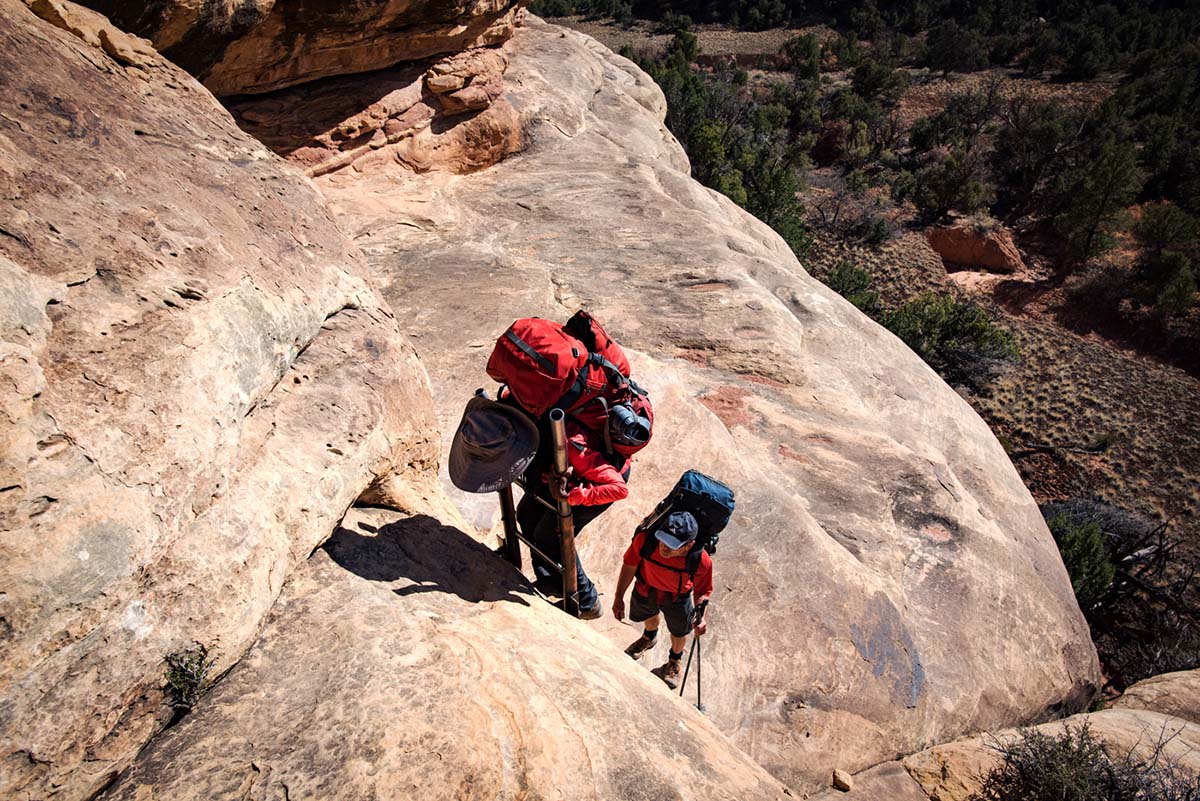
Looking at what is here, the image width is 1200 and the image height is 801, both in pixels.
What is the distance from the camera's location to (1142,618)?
14805mm

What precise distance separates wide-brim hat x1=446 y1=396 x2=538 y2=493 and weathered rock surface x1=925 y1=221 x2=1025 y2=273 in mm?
36044

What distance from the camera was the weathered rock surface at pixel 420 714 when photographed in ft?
7.36

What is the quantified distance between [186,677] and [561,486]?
6.05ft

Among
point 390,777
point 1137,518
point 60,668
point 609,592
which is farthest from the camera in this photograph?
point 1137,518

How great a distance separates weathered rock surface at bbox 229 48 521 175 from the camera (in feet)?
29.6

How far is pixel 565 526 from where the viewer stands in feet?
12.4

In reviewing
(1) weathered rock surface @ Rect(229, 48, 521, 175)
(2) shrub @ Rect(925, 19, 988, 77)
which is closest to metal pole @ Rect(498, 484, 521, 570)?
(1) weathered rock surface @ Rect(229, 48, 521, 175)

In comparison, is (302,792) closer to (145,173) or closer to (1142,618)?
(145,173)

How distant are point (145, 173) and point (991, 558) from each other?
23.9ft

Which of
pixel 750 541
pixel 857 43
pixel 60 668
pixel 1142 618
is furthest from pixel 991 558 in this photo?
pixel 857 43

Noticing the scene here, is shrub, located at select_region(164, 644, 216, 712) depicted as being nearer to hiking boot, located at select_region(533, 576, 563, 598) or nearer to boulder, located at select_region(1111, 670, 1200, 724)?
hiking boot, located at select_region(533, 576, 563, 598)

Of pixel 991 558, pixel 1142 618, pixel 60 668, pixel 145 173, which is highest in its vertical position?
pixel 145 173

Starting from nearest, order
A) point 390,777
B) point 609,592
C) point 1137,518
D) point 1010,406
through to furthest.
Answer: point 390,777, point 609,592, point 1137,518, point 1010,406

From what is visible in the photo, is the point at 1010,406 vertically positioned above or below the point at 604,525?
below
